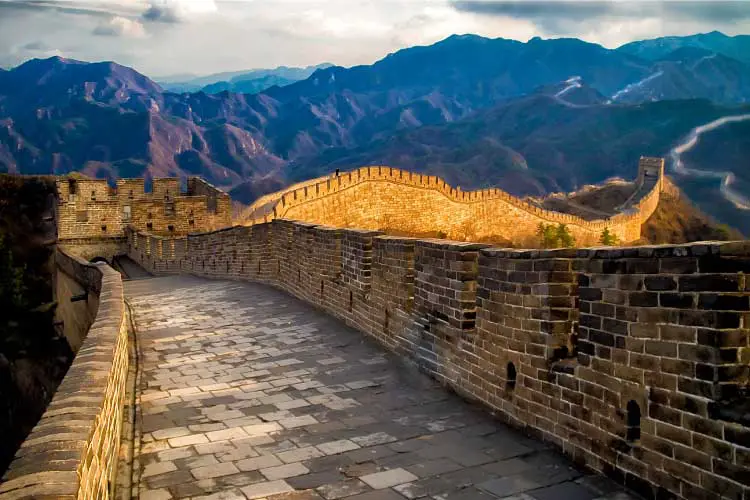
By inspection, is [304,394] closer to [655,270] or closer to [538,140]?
[655,270]

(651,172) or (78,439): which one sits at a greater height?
(651,172)

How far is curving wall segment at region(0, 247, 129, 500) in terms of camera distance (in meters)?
2.44

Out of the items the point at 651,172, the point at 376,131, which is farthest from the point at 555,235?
the point at 376,131

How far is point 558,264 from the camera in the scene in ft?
14.4

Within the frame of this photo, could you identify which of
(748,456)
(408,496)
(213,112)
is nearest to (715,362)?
(748,456)

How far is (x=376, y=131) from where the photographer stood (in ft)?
459

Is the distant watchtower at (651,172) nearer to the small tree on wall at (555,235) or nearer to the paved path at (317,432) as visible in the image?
the small tree on wall at (555,235)

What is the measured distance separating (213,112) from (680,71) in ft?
344

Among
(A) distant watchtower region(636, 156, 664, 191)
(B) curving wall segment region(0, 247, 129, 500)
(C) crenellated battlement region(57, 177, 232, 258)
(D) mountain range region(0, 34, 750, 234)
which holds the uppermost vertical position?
(D) mountain range region(0, 34, 750, 234)

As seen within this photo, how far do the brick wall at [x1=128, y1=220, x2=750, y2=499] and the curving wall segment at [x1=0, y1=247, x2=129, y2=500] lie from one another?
2.53 m

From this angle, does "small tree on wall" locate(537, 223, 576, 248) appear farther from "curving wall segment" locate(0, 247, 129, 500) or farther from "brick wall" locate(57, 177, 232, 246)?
"curving wall segment" locate(0, 247, 129, 500)

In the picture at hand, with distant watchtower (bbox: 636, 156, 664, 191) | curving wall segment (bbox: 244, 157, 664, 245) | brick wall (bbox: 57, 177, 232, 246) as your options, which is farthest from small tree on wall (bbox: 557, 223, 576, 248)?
brick wall (bbox: 57, 177, 232, 246)

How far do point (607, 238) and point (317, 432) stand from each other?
114 ft

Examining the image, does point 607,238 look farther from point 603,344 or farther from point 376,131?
point 376,131
